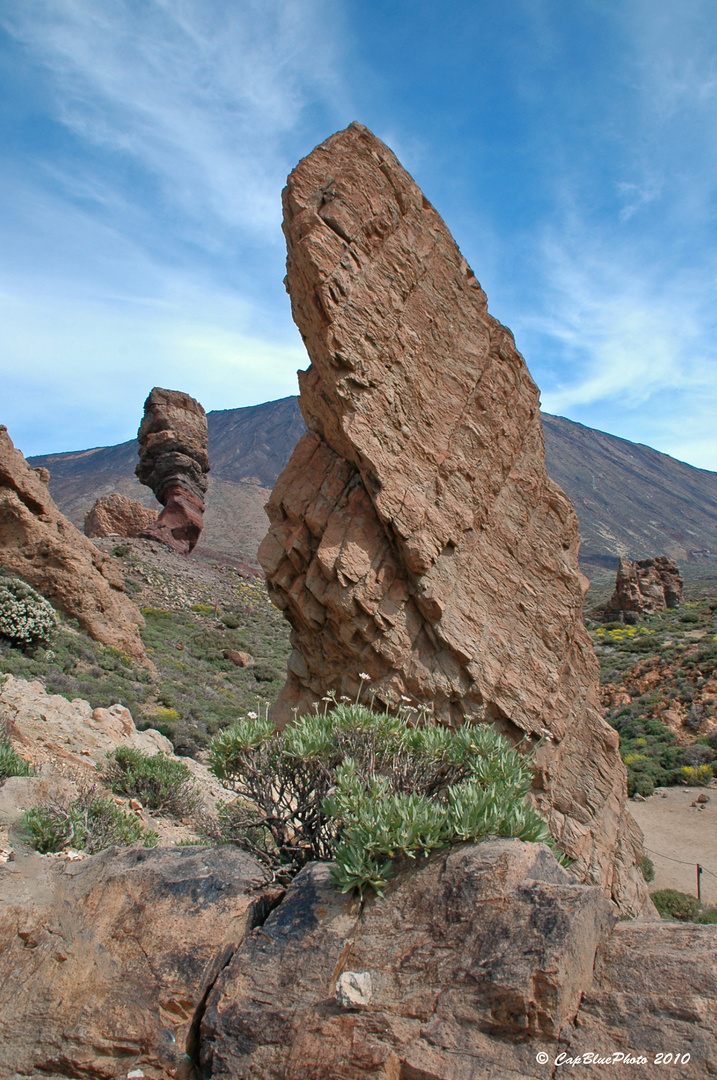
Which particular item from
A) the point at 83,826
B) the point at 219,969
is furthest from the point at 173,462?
the point at 219,969

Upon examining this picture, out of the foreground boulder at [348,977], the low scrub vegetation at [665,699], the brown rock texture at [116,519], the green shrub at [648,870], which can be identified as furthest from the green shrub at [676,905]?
the brown rock texture at [116,519]

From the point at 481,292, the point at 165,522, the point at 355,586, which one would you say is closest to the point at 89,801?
the point at 355,586

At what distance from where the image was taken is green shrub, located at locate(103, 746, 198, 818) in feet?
26.9

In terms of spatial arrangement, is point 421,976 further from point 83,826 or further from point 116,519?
point 116,519

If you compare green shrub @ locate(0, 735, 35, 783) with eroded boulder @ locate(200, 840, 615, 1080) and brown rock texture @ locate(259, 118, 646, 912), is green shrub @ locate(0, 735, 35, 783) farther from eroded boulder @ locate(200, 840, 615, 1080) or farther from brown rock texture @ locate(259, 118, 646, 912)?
eroded boulder @ locate(200, 840, 615, 1080)

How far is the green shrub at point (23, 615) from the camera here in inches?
539

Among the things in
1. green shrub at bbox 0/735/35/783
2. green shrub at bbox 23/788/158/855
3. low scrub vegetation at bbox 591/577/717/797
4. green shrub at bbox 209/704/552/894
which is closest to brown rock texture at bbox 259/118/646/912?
green shrub at bbox 209/704/552/894

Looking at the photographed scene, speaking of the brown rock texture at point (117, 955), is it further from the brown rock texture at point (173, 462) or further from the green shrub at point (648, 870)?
the brown rock texture at point (173, 462)

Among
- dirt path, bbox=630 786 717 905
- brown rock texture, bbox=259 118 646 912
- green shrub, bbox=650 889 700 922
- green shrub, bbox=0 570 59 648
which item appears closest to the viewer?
brown rock texture, bbox=259 118 646 912

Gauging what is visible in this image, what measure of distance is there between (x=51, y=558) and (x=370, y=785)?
50.9ft

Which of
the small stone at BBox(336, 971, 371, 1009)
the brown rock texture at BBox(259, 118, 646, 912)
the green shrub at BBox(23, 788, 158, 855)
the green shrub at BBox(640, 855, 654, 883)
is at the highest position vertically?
the brown rock texture at BBox(259, 118, 646, 912)

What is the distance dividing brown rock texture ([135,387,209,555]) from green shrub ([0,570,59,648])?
21.4m

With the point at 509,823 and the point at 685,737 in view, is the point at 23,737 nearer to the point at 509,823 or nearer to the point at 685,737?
the point at 509,823

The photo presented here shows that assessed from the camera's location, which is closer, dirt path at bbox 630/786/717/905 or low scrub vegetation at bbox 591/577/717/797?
dirt path at bbox 630/786/717/905
